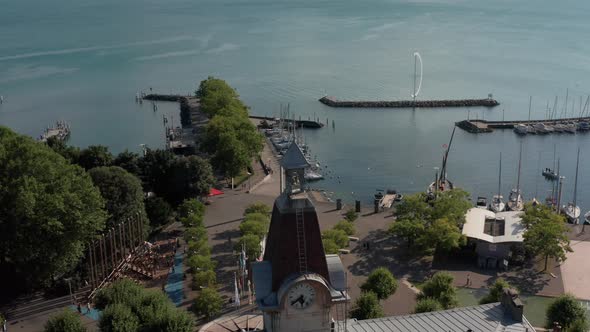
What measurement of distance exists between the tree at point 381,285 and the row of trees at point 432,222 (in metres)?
9.92

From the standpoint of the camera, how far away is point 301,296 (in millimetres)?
21234

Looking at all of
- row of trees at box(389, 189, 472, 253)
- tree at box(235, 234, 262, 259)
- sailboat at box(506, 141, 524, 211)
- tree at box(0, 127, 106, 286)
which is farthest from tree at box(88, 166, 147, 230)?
sailboat at box(506, 141, 524, 211)

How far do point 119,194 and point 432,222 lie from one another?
995 inches

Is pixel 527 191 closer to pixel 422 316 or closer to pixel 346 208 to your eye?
pixel 346 208

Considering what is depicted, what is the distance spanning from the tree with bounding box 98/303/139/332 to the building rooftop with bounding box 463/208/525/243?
90.6 feet

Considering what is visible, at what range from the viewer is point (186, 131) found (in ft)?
298

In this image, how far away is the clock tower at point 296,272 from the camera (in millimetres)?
21156

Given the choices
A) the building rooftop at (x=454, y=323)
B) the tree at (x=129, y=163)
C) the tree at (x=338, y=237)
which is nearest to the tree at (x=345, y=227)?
the tree at (x=338, y=237)

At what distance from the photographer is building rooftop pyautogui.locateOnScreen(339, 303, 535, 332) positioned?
25125 mm

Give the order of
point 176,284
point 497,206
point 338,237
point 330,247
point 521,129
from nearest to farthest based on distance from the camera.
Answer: point 176,284 < point 330,247 < point 338,237 < point 497,206 < point 521,129

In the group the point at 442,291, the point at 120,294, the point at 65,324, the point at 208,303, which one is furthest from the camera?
the point at 208,303

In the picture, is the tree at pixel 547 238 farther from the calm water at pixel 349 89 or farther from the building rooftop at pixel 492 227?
the calm water at pixel 349 89

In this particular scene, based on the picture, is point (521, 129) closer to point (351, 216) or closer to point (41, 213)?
point (351, 216)

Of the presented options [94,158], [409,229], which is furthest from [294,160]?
[94,158]
